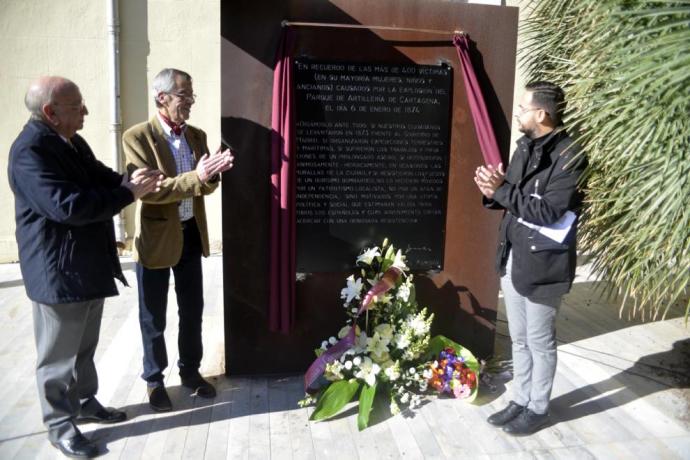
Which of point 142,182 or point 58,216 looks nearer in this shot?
point 58,216

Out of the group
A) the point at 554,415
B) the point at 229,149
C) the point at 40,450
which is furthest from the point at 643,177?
the point at 40,450

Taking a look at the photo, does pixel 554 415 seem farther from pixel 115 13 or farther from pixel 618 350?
pixel 115 13

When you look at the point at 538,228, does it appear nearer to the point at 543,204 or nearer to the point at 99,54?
the point at 543,204

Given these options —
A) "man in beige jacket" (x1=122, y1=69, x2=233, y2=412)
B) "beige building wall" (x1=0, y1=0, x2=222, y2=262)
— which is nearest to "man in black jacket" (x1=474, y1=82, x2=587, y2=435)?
"man in beige jacket" (x1=122, y1=69, x2=233, y2=412)

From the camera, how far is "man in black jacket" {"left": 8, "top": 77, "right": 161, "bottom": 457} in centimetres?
253

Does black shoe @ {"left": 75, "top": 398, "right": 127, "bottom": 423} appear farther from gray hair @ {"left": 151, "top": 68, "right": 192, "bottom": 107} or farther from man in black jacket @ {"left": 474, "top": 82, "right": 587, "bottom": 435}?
man in black jacket @ {"left": 474, "top": 82, "right": 587, "bottom": 435}

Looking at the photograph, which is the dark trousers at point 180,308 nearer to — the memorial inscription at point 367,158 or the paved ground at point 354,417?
the paved ground at point 354,417

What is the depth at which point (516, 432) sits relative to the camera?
10.0 ft

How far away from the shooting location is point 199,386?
11.2ft

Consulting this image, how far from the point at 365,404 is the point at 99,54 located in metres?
4.91

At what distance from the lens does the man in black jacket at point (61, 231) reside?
2.53 meters

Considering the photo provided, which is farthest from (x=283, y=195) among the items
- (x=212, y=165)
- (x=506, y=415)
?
(x=506, y=415)

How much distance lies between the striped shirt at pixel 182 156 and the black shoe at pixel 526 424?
2118 millimetres

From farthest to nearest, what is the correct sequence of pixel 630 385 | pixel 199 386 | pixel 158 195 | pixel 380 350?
pixel 630 385 → pixel 199 386 → pixel 380 350 → pixel 158 195
